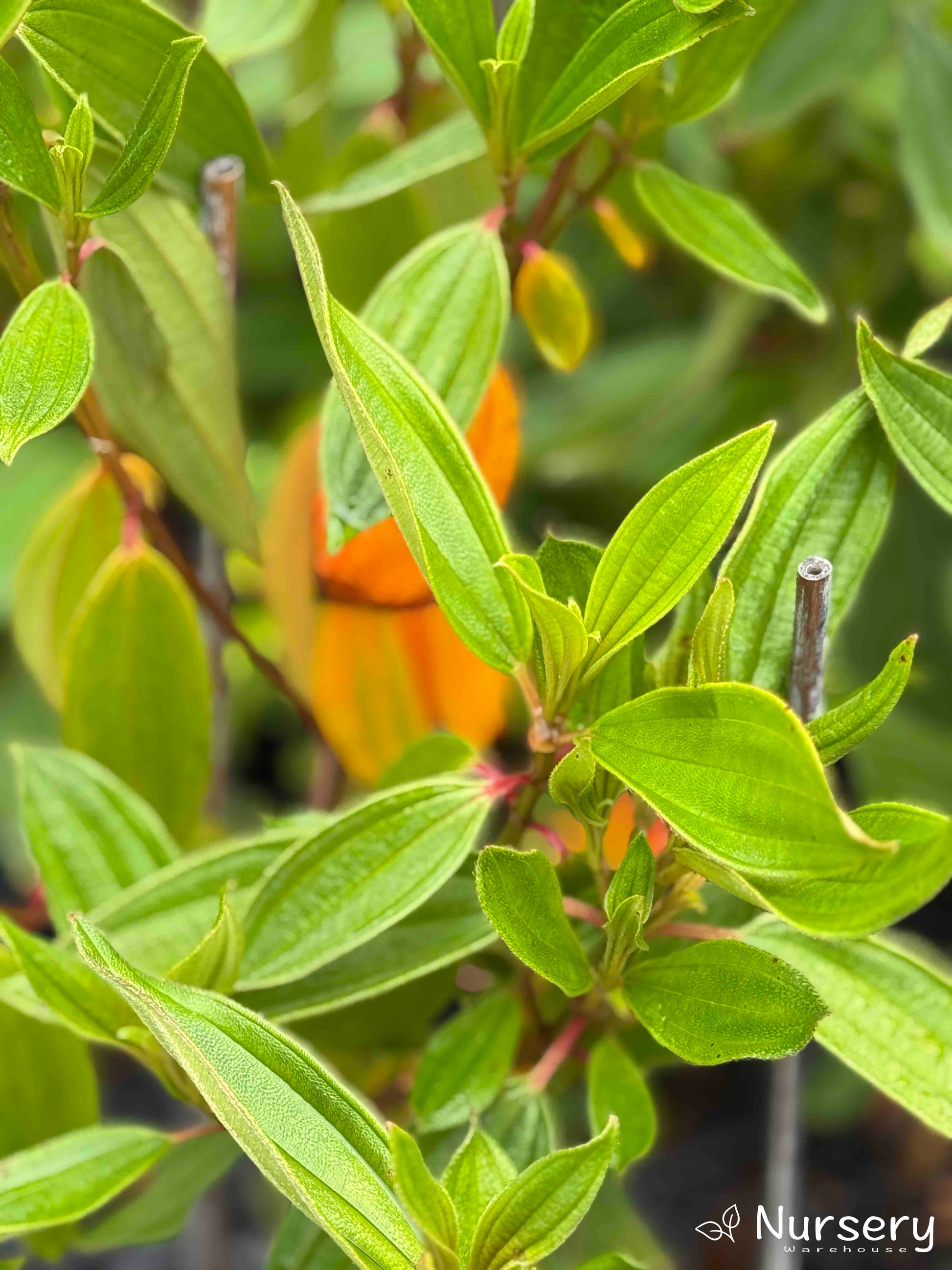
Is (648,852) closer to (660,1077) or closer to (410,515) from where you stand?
(410,515)

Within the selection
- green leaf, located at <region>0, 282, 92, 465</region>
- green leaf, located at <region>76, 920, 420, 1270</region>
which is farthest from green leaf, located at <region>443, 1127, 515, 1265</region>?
green leaf, located at <region>0, 282, 92, 465</region>

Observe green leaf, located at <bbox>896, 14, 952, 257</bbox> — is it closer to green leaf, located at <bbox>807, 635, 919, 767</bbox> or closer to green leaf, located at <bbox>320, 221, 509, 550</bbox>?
green leaf, located at <bbox>320, 221, 509, 550</bbox>

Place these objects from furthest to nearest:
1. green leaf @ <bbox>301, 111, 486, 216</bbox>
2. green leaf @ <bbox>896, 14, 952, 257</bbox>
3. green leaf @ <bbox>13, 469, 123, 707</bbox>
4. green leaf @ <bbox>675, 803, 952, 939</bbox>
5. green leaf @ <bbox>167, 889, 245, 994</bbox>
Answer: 1. green leaf @ <bbox>896, 14, 952, 257</bbox>
2. green leaf @ <bbox>13, 469, 123, 707</bbox>
3. green leaf @ <bbox>301, 111, 486, 216</bbox>
4. green leaf @ <bbox>167, 889, 245, 994</bbox>
5. green leaf @ <bbox>675, 803, 952, 939</bbox>

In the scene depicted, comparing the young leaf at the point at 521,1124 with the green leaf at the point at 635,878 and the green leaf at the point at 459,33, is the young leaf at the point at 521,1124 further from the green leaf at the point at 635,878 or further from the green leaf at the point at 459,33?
the green leaf at the point at 459,33

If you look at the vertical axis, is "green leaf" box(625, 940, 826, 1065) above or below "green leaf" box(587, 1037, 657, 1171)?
above

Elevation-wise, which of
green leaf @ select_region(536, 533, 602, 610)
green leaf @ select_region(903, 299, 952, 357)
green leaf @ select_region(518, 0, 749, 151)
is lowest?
green leaf @ select_region(536, 533, 602, 610)

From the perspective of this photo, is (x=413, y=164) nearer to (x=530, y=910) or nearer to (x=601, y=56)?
(x=601, y=56)

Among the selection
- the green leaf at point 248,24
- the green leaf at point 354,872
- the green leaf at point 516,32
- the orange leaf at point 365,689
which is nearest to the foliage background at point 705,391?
the green leaf at point 248,24

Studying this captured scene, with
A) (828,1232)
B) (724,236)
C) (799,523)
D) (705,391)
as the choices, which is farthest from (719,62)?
(828,1232)
